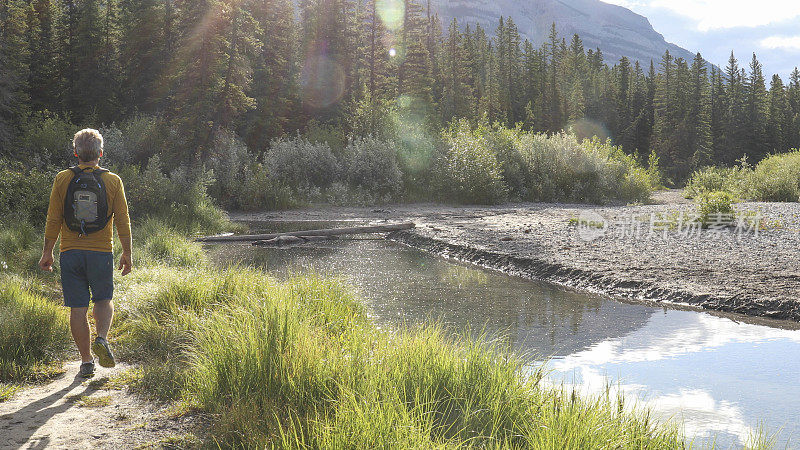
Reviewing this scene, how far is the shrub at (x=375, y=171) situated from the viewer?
95.2 ft

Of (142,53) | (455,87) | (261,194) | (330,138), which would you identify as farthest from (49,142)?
(455,87)

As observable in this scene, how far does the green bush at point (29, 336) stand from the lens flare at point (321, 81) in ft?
130

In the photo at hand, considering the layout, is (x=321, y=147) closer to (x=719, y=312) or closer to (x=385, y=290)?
(x=385, y=290)

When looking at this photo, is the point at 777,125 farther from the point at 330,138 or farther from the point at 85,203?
the point at 85,203

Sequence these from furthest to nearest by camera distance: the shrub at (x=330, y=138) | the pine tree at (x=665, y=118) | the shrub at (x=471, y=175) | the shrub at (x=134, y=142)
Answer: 1. the pine tree at (x=665, y=118)
2. the shrub at (x=330, y=138)
3. the shrub at (x=471, y=175)
4. the shrub at (x=134, y=142)

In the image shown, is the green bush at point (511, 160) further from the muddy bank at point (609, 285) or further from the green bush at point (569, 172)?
the muddy bank at point (609, 285)

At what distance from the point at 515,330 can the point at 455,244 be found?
7.65 metres

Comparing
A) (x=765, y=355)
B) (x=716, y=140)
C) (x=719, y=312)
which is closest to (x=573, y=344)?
(x=765, y=355)

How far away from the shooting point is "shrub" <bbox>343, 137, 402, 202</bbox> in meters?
29.0

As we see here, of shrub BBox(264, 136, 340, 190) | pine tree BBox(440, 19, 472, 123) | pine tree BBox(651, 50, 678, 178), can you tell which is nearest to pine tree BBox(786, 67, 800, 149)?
pine tree BBox(651, 50, 678, 178)

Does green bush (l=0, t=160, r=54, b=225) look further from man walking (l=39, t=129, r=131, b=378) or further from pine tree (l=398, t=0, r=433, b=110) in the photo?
pine tree (l=398, t=0, r=433, b=110)

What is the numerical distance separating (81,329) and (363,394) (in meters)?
2.90

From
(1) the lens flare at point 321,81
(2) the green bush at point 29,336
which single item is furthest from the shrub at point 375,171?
(2) the green bush at point 29,336

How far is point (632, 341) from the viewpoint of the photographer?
24.6ft
